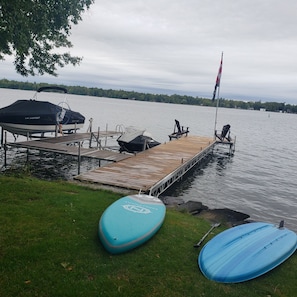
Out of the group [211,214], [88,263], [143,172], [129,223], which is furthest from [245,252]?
[143,172]

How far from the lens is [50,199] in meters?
7.12

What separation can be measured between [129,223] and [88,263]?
1.38 m

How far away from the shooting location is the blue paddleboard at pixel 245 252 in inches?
193

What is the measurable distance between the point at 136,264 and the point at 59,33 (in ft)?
24.3

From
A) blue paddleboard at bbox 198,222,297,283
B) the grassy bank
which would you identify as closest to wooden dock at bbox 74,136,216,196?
the grassy bank

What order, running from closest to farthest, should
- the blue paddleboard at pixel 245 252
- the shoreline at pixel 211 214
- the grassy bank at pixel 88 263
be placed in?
the grassy bank at pixel 88 263 < the blue paddleboard at pixel 245 252 < the shoreline at pixel 211 214

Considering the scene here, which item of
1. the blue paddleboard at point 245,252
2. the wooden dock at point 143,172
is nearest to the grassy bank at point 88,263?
the blue paddleboard at point 245,252

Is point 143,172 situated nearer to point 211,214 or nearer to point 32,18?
point 211,214

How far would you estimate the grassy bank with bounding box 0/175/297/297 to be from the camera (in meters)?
4.14

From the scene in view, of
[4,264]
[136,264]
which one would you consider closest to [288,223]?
[136,264]

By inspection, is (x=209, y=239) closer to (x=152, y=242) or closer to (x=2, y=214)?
(x=152, y=242)

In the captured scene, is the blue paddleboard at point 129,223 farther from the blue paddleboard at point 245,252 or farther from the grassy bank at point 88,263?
the blue paddleboard at point 245,252

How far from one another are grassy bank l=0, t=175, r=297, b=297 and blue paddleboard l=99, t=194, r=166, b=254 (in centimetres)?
15

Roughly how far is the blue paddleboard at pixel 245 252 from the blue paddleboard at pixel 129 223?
42.5 inches
